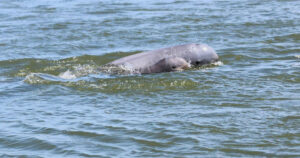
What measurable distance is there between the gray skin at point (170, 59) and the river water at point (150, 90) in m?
0.34

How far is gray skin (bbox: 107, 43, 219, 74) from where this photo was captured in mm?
12875

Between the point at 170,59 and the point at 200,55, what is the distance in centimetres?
84

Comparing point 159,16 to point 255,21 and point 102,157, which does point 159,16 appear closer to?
point 255,21

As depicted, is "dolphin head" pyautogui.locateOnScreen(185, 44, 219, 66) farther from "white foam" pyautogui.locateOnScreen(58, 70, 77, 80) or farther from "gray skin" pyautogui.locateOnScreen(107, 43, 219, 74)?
"white foam" pyautogui.locateOnScreen(58, 70, 77, 80)

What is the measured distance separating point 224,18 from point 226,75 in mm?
7517

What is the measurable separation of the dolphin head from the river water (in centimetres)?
30

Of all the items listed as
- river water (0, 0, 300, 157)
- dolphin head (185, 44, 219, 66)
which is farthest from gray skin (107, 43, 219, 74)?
river water (0, 0, 300, 157)

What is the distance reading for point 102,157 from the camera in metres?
7.90

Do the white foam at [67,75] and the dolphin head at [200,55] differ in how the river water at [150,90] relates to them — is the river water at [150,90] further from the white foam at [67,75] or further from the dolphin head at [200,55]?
the dolphin head at [200,55]

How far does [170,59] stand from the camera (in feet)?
42.3

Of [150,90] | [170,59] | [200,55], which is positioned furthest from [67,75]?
[200,55]

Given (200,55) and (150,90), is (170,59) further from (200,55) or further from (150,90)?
(150,90)

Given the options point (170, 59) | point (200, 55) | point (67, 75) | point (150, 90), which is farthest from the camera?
point (200, 55)

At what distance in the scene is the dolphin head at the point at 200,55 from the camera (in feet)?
43.6
